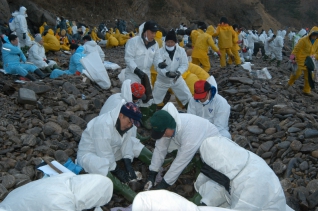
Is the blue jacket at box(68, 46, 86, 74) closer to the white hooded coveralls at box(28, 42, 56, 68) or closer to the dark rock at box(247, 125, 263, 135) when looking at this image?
the white hooded coveralls at box(28, 42, 56, 68)

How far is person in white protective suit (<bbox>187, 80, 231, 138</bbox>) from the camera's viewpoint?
13.1ft

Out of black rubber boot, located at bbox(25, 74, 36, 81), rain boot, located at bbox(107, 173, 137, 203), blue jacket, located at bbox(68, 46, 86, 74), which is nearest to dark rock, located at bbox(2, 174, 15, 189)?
rain boot, located at bbox(107, 173, 137, 203)

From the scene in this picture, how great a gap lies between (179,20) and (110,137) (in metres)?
25.9

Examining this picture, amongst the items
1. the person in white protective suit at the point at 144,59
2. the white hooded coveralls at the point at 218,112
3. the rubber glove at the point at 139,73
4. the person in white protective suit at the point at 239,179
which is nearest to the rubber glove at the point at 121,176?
the person in white protective suit at the point at 239,179

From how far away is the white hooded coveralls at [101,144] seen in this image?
3311 millimetres

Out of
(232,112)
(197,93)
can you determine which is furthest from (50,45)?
(197,93)

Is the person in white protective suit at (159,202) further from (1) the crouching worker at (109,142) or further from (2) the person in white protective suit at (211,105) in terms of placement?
(2) the person in white protective suit at (211,105)

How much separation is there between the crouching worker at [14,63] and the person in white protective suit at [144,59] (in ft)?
8.13

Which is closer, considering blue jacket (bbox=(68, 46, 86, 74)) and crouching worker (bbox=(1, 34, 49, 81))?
crouching worker (bbox=(1, 34, 49, 81))

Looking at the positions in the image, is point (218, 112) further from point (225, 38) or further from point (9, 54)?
point (225, 38)

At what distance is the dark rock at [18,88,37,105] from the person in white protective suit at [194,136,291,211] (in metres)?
3.18

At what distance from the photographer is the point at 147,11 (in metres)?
27.5

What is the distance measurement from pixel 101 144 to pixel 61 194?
123cm

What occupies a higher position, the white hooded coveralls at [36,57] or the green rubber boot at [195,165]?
the green rubber boot at [195,165]
